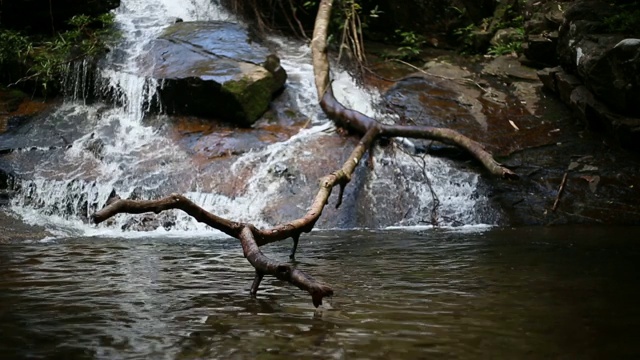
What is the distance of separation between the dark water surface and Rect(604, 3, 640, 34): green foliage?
13.5 feet

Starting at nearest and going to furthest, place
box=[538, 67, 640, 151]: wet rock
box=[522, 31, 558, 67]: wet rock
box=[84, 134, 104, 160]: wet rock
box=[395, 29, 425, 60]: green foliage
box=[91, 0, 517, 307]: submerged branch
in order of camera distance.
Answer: box=[91, 0, 517, 307]: submerged branch → box=[538, 67, 640, 151]: wet rock → box=[84, 134, 104, 160]: wet rock → box=[522, 31, 558, 67]: wet rock → box=[395, 29, 425, 60]: green foliage

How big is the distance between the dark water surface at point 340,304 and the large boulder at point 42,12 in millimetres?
8423

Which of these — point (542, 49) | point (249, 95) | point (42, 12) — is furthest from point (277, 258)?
point (42, 12)

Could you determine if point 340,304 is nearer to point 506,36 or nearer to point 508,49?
point 508,49

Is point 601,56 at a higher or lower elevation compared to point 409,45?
higher

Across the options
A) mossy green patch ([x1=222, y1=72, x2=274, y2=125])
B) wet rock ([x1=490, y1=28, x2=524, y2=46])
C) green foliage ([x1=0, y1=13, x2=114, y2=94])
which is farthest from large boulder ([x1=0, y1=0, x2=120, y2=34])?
wet rock ([x1=490, y1=28, x2=524, y2=46])

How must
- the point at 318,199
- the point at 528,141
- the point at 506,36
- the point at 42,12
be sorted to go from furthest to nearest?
the point at 506,36
the point at 42,12
the point at 528,141
the point at 318,199

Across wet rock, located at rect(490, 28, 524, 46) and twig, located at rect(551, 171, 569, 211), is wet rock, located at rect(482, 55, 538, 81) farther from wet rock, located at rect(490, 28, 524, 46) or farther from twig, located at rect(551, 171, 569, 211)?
twig, located at rect(551, 171, 569, 211)

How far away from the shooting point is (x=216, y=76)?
9.80 meters

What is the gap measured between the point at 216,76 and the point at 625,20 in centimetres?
618

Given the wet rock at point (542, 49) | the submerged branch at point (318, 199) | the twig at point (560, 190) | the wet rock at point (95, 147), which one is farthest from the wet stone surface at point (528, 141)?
the wet rock at point (95, 147)

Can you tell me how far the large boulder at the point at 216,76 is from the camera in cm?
970

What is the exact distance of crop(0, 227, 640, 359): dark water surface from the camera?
2.59 metres

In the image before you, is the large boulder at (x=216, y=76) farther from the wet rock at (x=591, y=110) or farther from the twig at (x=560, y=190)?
the twig at (x=560, y=190)
